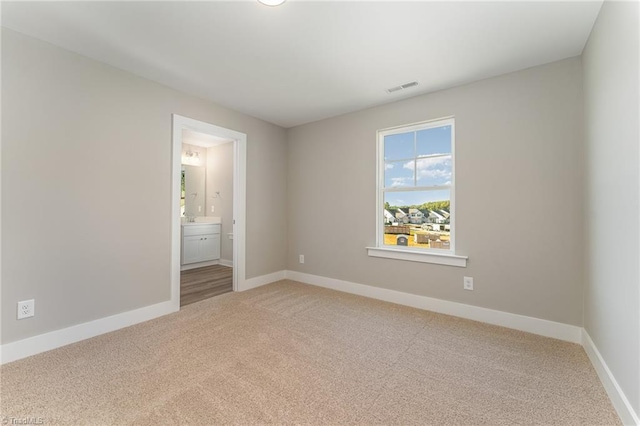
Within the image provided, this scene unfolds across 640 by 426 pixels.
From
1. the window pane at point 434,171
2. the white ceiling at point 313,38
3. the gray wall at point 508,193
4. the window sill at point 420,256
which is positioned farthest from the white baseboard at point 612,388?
the white ceiling at point 313,38

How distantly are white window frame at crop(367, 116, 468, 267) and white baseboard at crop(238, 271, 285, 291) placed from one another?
5.24ft

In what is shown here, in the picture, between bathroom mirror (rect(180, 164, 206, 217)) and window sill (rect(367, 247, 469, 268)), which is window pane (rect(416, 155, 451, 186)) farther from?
bathroom mirror (rect(180, 164, 206, 217))

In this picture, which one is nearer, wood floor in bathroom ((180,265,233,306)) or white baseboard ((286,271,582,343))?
white baseboard ((286,271,582,343))

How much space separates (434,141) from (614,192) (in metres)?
1.76

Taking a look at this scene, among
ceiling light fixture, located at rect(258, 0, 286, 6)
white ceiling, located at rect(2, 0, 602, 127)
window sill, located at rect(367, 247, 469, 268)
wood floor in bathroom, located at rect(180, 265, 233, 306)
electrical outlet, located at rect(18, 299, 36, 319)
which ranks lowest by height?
wood floor in bathroom, located at rect(180, 265, 233, 306)

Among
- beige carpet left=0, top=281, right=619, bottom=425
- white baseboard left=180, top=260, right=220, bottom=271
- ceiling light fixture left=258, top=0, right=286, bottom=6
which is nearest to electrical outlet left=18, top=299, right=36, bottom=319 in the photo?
beige carpet left=0, top=281, right=619, bottom=425

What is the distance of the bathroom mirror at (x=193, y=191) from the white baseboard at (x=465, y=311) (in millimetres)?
3320

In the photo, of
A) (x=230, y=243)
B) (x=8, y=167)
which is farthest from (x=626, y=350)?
(x=230, y=243)

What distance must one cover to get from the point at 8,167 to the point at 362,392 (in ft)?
9.65

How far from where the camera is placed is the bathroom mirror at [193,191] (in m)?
5.65

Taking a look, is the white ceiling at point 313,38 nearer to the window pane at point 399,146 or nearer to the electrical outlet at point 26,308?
the window pane at point 399,146

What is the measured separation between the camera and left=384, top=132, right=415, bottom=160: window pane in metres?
3.38

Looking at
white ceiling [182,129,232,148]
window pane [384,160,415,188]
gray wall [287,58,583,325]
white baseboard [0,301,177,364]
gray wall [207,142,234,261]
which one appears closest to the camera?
white baseboard [0,301,177,364]

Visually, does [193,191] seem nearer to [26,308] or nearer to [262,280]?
[262,280]
